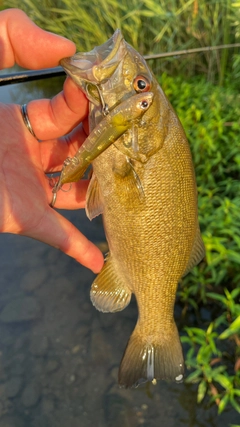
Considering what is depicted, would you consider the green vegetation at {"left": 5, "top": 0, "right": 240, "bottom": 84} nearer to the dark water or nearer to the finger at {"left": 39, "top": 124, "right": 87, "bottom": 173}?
the finger at {"left": 39, "top": 124, "right": 87, "bottom": 173}

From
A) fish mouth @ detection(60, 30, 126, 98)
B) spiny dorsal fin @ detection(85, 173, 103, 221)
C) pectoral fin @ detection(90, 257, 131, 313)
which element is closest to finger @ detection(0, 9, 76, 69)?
fish mouth @ detection(60, 30, 126, 98)

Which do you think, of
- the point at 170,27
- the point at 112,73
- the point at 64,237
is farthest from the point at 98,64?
the point at 170,27

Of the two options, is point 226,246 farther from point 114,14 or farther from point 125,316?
point 114,14

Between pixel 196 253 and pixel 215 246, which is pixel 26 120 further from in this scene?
pixel 215 246

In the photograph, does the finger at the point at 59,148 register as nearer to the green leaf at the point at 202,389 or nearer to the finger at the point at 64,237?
the finger at the point at 64,237

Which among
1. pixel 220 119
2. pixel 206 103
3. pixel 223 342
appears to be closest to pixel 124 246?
pixel 223 342

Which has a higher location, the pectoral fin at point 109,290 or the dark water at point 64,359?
the pectoral fin at point 109,290

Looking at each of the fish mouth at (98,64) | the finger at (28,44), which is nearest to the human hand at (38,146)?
the finger at (28,44)

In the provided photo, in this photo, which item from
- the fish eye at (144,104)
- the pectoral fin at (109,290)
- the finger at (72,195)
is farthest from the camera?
the finger at (72,195)
